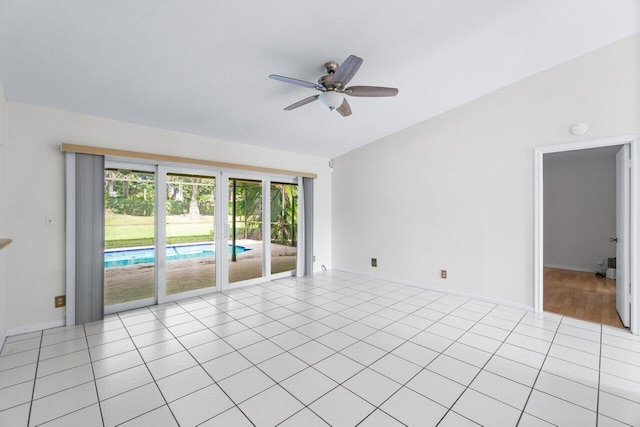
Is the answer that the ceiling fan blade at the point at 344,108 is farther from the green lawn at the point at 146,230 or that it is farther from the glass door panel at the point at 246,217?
the green lawn at the point at 146,230

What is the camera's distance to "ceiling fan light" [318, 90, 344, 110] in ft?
8.59

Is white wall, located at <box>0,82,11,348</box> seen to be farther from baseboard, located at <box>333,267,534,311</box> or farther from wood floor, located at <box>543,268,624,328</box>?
wood floor, located at <box>543,268,624,328</box>

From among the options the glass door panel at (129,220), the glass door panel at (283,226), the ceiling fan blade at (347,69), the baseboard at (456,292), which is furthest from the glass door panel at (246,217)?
the ceiling fan blade at (347,69)

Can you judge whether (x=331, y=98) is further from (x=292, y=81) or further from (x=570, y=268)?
(x=570, y=268)

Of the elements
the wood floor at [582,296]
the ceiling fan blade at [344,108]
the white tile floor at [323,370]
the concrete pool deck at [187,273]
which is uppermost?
the ceiling fan blade at [344,108]

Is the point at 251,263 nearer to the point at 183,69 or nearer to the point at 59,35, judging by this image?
the point at 183,69

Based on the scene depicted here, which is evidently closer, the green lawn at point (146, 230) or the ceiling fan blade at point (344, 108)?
the ceiling fan blade at point (344, 108)

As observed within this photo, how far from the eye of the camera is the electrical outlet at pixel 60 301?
3100 mm

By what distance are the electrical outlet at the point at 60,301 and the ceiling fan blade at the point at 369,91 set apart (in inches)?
148

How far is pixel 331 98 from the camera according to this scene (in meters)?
2.65

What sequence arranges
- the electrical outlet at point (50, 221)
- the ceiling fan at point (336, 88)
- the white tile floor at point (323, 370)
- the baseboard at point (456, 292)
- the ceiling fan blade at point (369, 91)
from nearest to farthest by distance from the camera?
the white tile floor at point (323, 370) < the ceiling fan at point (336, 88) < the ceiling fan blade at point (369, 91) < the electrical outlet at point (50, 221) < the baseboard at point (456, 292)

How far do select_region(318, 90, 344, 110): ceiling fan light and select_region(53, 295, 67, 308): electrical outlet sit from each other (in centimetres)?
355

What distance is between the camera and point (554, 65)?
336 centimetres

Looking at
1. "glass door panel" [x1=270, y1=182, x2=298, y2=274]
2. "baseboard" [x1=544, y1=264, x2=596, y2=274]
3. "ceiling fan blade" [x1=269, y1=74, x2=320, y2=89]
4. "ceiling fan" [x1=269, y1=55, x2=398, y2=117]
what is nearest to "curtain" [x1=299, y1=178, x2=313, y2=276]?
"glass door panel" [x1=270, y1=182, x2=298, y2=274]
